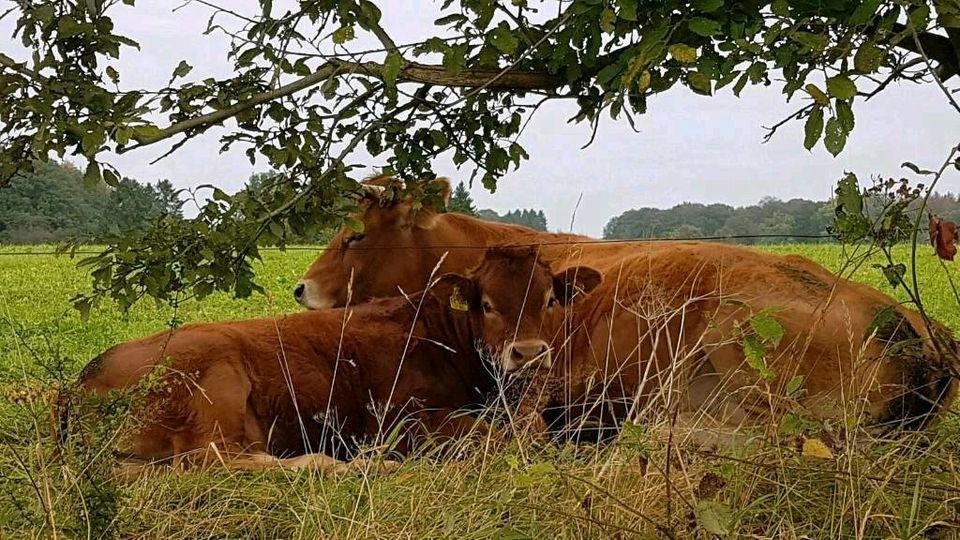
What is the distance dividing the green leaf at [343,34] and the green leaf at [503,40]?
0.49 metres

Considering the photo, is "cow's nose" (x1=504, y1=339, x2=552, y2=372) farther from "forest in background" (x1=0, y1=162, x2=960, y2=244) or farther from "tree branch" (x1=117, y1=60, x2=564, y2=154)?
"tree branch" (x1=117, y1=60, x2=564, y2=154)

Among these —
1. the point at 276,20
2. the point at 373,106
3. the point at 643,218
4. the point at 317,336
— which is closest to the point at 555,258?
the point at 643,218

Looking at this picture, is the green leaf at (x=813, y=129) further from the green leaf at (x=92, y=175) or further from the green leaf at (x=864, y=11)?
the green leaf at (x=92, y=175)

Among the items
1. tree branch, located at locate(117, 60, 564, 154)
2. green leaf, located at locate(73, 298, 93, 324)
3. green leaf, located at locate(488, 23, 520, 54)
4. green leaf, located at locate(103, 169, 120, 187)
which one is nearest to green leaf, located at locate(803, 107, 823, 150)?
green leaf, located at locate(488, 23, 520, 54)

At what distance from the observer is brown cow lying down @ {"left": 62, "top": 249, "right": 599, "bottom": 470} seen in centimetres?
492

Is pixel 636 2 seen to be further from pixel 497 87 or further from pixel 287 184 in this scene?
pixel 287 184

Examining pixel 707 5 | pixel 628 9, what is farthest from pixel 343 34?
pixel 707 5

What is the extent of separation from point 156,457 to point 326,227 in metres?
1.56

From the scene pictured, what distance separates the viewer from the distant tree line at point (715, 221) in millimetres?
5965

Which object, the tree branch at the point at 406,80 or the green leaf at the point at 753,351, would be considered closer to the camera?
the green leaf at the point at 753,351

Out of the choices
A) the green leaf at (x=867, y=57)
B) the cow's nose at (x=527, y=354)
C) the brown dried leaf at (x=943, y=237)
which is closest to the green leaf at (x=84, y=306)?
the cow's nose at (x=527, y=354)

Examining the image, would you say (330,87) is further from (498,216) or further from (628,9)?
(498,216)

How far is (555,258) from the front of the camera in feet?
23.7

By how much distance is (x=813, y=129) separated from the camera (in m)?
2.70
